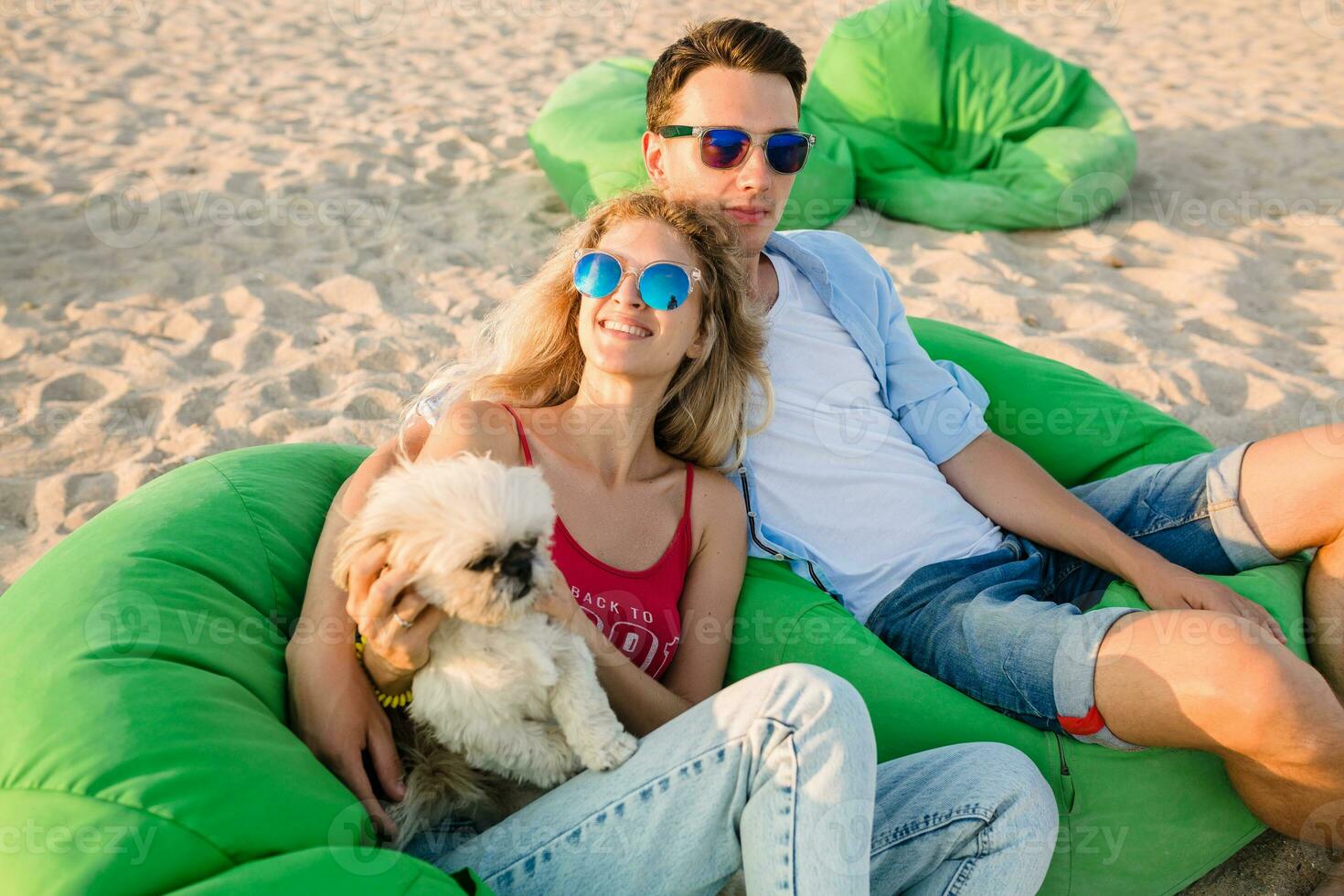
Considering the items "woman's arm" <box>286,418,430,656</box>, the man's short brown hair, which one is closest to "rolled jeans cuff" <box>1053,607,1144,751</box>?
"woman's arm" <box>286,418,430,656</box>

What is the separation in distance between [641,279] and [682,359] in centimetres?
32

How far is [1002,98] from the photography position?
6.22m

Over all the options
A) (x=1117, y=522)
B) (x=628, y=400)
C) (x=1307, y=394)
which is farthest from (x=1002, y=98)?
(x=628, y=400)

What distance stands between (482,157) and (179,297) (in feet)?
7.64

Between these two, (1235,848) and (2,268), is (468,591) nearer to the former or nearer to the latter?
(1235,848)

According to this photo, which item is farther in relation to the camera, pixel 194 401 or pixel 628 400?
pixel 194 401

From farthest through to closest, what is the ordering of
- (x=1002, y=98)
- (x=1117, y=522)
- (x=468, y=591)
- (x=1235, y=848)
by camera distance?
1. (x=1002, y=98)
2. (x=1117, y=522)
3. (x=1235, y=848)
4. (x=468, y=591)

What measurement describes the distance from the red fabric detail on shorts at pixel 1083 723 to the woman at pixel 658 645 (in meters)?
0.26

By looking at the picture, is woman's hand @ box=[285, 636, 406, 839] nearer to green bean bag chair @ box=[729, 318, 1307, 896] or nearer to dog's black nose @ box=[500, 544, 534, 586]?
dog's black nose @ box=[500, 544, 534, 586]

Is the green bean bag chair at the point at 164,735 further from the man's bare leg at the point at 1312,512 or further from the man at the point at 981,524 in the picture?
the man's bare leg at the point at 1312,512

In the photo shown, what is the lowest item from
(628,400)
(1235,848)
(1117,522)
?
(1235,848)

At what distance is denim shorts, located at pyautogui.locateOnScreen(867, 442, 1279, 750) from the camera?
2.28m

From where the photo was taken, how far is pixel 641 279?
2.38 meters

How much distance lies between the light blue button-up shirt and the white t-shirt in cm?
13
